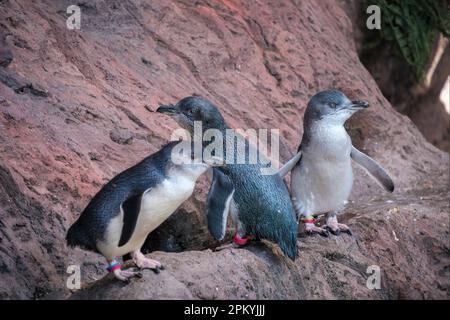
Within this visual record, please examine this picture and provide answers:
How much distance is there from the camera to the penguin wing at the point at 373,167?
5168 mm

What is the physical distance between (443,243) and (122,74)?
237cm

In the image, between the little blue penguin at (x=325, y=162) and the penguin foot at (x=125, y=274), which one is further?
the little blue penguin at (x=325, y=162)

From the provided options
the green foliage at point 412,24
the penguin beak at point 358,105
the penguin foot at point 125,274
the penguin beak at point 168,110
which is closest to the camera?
the penguin foot at point 125,274

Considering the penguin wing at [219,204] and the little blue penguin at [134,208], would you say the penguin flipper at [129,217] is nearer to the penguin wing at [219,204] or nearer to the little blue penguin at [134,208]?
the little blue penguin at [134,208]

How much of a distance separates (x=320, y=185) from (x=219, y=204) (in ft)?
3.12

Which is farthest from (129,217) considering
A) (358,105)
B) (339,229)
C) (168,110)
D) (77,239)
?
(358,105)

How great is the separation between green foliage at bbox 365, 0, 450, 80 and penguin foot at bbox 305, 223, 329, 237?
3592mm

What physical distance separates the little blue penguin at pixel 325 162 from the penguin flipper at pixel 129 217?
137 cm

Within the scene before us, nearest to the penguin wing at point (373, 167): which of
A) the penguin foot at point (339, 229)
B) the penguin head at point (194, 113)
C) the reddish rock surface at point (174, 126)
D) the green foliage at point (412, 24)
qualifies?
the reddish rock surface at point (174, 126)

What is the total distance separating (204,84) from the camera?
20.1 feet

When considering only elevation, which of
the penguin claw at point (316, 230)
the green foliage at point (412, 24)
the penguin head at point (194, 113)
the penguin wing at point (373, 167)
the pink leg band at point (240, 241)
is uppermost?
the green foliage at point (412, 24)

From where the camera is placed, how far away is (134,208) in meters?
3.69

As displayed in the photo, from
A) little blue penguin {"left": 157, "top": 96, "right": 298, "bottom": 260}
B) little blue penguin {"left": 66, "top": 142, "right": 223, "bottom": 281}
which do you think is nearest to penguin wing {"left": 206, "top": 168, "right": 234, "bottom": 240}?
little blue penguin {"left": 157, "top": 96, "right": 298, "bottom": 260}

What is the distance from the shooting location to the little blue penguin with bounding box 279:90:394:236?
15.9 ft
